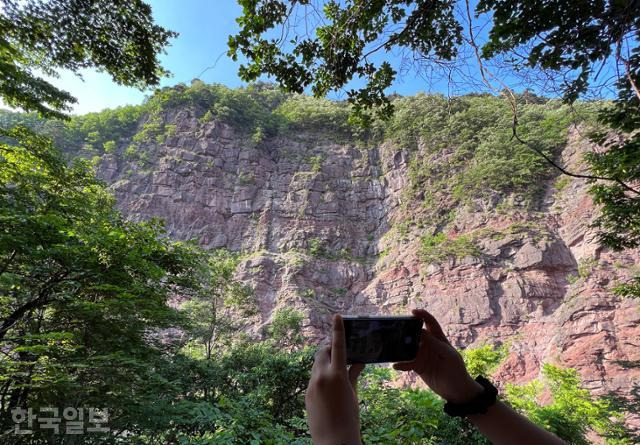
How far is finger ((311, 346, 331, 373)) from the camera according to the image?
96 centimetres

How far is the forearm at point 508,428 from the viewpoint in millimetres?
929

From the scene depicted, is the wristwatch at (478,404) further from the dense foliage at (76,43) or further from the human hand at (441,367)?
the dense foliage at (76,43)

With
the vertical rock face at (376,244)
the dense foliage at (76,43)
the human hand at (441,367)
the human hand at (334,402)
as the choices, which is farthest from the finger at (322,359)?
the vertical rock face at (376,244)

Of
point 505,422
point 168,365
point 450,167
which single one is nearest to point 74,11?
point 505,422

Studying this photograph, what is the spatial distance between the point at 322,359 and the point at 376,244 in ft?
86.3

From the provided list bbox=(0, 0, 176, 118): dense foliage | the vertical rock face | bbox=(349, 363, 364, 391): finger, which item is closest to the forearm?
bbox=(349, 363, 364, 391): finger

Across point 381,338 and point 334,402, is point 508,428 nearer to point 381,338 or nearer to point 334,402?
point 381,338

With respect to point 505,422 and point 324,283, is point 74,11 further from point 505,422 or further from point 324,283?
point 324,283

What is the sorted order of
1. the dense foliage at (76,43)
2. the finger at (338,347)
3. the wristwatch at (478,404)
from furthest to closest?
the dense foliage at (76,43)
the wristwatch at (478,404)
the finger at (338,347)

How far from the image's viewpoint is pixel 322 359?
995mm

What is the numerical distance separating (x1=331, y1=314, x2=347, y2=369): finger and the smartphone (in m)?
0.13

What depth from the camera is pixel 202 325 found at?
1530 cm

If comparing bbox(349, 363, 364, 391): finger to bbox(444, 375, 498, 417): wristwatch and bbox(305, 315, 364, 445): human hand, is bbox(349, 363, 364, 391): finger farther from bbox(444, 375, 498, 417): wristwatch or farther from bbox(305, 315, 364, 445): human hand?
bbox(444, 375, 498, 417): wristwatch

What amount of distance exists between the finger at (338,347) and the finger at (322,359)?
4cm
